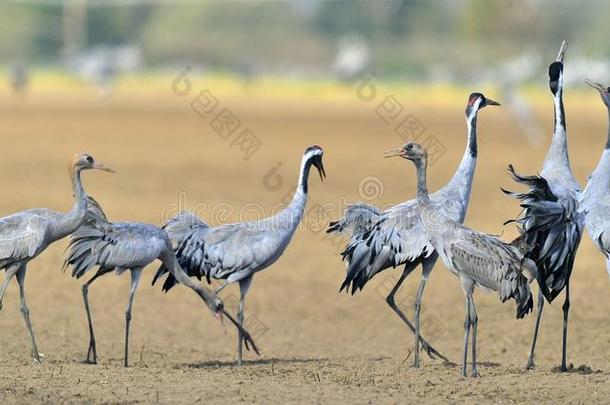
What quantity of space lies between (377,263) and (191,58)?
64.6 meters

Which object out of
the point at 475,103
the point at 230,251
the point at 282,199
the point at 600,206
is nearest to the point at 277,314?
the point at 230,251

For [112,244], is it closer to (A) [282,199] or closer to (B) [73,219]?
(B) [73,219]

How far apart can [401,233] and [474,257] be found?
107 centimetres

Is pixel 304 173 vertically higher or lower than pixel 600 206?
higher

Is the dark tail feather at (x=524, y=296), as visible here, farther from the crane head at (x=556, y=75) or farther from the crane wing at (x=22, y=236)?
the crane wing at (x=22, y=236)

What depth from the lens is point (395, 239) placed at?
10.0 m

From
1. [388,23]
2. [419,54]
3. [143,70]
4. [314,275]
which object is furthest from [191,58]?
[314,275]

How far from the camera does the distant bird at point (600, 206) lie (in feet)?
30.2

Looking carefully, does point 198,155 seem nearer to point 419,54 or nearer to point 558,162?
point 558,162

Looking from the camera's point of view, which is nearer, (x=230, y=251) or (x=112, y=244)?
(x=112, y=244)

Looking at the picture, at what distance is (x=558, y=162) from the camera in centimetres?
1025

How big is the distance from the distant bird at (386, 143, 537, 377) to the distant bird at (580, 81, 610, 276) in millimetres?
528

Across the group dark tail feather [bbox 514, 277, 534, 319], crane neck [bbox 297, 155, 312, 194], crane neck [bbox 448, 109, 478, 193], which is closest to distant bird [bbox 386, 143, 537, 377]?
dark tail feather [bbox 514, 277, 534, 319]

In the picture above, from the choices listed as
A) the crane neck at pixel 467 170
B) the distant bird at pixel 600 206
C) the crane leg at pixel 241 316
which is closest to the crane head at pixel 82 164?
the crane leg at pixel 241 316
